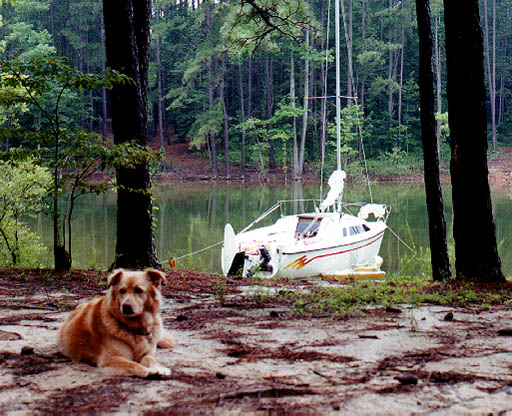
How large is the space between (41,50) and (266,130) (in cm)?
1781

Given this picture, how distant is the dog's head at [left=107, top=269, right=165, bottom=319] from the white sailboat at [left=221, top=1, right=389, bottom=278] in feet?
26.7

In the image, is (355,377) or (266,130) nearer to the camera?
(355,377)

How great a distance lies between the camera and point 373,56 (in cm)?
4697

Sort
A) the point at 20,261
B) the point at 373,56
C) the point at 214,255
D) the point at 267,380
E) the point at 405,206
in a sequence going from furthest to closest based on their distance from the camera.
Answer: the point at 373,56
the point at 405,206
the point at 214,255
the point at 20,261
the point at 267,380

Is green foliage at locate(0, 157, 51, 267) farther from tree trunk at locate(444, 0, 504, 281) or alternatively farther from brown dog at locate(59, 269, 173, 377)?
brown dog at locate(59, 269, 173, 377)

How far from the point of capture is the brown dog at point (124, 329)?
343 cm

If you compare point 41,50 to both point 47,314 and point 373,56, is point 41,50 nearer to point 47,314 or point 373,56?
point 373,56

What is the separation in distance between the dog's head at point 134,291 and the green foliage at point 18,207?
8.08 m

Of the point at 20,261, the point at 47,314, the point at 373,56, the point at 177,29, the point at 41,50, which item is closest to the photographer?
the point at 47,314

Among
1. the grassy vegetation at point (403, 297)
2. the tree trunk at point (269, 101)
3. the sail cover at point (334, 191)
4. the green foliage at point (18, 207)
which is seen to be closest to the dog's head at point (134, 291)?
the grassy vegetation at point (403, 297)

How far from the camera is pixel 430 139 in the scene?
351 inches

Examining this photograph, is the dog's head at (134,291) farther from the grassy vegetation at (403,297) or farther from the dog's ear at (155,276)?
the grassy vegetation at (403,297)

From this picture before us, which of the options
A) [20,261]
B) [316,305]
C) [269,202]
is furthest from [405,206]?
[316,305]

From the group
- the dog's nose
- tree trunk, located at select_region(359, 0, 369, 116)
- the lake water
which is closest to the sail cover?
the lake water
